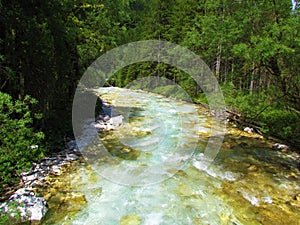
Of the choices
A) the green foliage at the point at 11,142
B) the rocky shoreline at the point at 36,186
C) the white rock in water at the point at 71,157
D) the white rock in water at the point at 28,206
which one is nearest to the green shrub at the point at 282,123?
the white rock in water at the point at 71,157

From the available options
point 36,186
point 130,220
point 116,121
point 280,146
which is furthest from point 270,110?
point 36,186


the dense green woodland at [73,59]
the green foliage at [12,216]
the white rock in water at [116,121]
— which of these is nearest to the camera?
the green foliage at [12,216]

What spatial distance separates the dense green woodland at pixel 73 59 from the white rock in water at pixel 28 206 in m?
0.34

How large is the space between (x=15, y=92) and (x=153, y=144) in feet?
12.0

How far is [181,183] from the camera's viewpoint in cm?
448

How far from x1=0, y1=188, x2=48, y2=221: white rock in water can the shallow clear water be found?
0.53 ft

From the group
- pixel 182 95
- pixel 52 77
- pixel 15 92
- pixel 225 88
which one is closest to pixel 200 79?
pixel 182 95

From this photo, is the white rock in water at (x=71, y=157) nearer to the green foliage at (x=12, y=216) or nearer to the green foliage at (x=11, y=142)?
the green foliage at (x=11, y=142)

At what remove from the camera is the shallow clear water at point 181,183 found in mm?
3488

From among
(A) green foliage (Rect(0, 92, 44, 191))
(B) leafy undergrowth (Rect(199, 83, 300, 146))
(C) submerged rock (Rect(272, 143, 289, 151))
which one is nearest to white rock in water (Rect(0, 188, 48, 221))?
(A) green foliage (Rect(0, 92, 44, 191))

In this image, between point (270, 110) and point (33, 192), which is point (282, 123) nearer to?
point (270, 110)

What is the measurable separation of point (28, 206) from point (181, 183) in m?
2.65

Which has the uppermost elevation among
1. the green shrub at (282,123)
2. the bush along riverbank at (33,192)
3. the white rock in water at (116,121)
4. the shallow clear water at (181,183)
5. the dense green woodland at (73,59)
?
the dense green woodland at (73,59)

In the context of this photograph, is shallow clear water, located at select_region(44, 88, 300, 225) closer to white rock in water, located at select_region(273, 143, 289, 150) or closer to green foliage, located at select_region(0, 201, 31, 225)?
white rock in water, located at select_region(273, 143, 289, 150)
